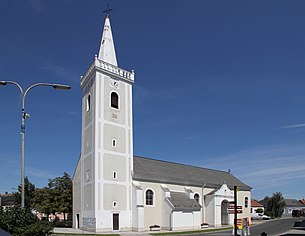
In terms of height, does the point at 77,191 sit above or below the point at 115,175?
below

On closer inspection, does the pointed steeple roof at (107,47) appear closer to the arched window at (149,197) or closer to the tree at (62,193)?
the arched window at (149,197)

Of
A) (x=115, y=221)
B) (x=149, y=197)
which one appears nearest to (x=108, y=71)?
(x=149, y=197)

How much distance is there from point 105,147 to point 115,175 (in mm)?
3427

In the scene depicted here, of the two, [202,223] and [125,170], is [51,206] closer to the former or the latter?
[125,170]

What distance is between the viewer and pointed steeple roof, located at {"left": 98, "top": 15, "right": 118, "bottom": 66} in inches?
1743

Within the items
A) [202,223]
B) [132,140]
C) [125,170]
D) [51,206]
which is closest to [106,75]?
[132,140]

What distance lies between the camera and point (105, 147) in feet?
134

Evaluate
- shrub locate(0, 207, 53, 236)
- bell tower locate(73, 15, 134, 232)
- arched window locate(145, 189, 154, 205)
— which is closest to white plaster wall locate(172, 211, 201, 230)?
arched window locate(145, 189, 154, 205)

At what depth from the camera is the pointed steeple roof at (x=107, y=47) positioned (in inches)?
1743

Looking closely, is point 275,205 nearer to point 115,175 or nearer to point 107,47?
point 115,175

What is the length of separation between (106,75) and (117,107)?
4020 millimetres

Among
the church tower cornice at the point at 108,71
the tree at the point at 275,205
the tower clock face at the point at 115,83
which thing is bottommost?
the tree at the point at 275,205

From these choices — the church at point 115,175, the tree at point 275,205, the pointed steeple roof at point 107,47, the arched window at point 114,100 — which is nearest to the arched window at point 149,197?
the church at point 115,175

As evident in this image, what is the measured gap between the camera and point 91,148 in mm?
41156
